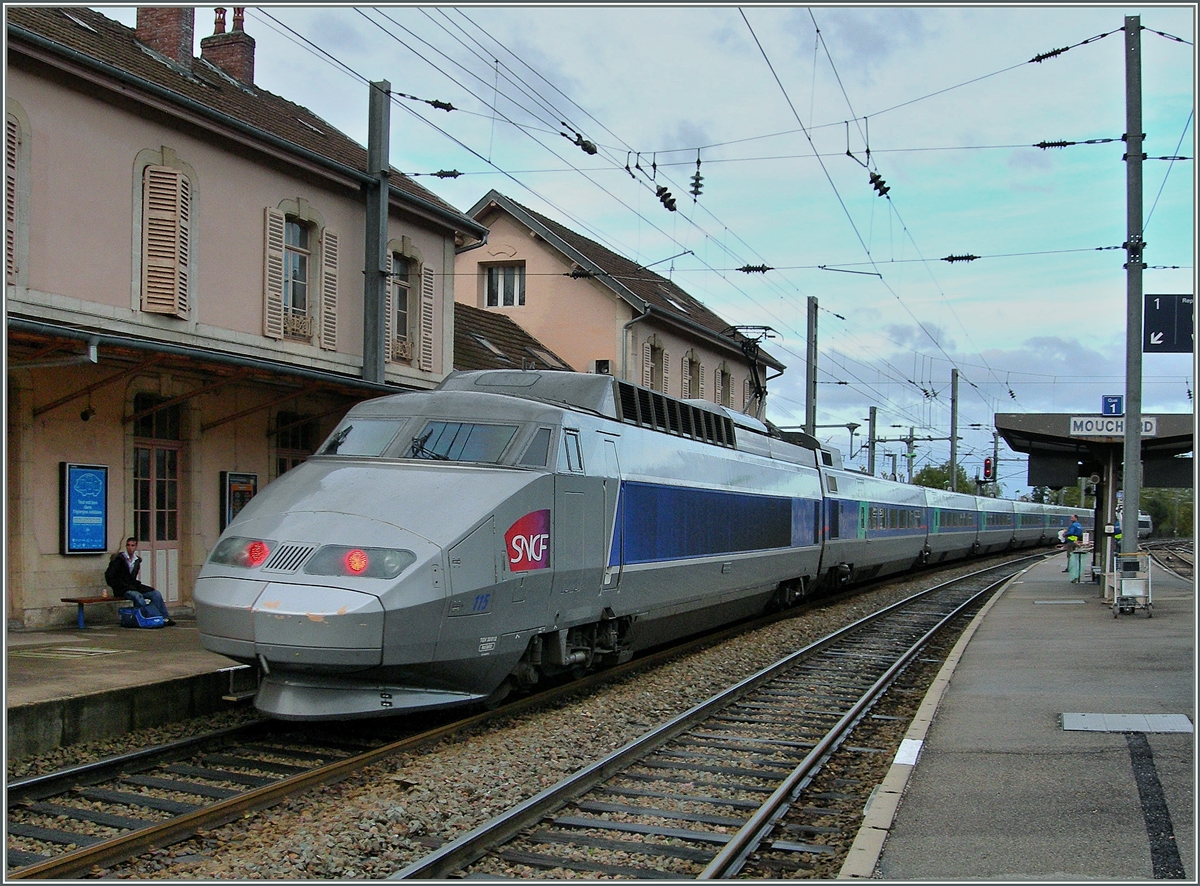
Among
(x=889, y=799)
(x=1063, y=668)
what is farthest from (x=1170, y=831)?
(x=1063, y=668)

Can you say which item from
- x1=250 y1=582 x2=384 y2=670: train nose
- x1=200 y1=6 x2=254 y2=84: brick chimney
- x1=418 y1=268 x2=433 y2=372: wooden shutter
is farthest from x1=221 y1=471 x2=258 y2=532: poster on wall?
x1=250 y1=582 x2=384 y2=670: train nose

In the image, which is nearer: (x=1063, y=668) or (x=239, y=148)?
(x=1063, y=668)

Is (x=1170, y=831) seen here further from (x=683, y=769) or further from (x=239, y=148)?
(x=239, y=148)

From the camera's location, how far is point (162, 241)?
14211mm

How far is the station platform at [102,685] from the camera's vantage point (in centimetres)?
830

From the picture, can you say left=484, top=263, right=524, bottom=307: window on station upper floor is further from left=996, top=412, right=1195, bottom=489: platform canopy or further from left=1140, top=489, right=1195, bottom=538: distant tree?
left=1140, top=489, right=1195, bottom=538: distant tree

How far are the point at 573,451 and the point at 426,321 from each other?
10.4 m

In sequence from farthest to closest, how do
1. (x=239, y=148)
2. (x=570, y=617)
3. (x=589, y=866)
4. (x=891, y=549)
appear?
(x=891, y=549) → (x=239, y=148) → (x=570, y=617) → (x=589, y=866)

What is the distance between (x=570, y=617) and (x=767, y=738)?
207cm

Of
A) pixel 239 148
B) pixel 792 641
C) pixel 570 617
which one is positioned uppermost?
pixel 239 148

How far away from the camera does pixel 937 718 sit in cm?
984

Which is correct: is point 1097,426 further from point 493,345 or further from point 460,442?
point 460,442

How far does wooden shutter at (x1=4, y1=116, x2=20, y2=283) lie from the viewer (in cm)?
1209

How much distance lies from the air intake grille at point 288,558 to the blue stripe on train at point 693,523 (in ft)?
12.4
